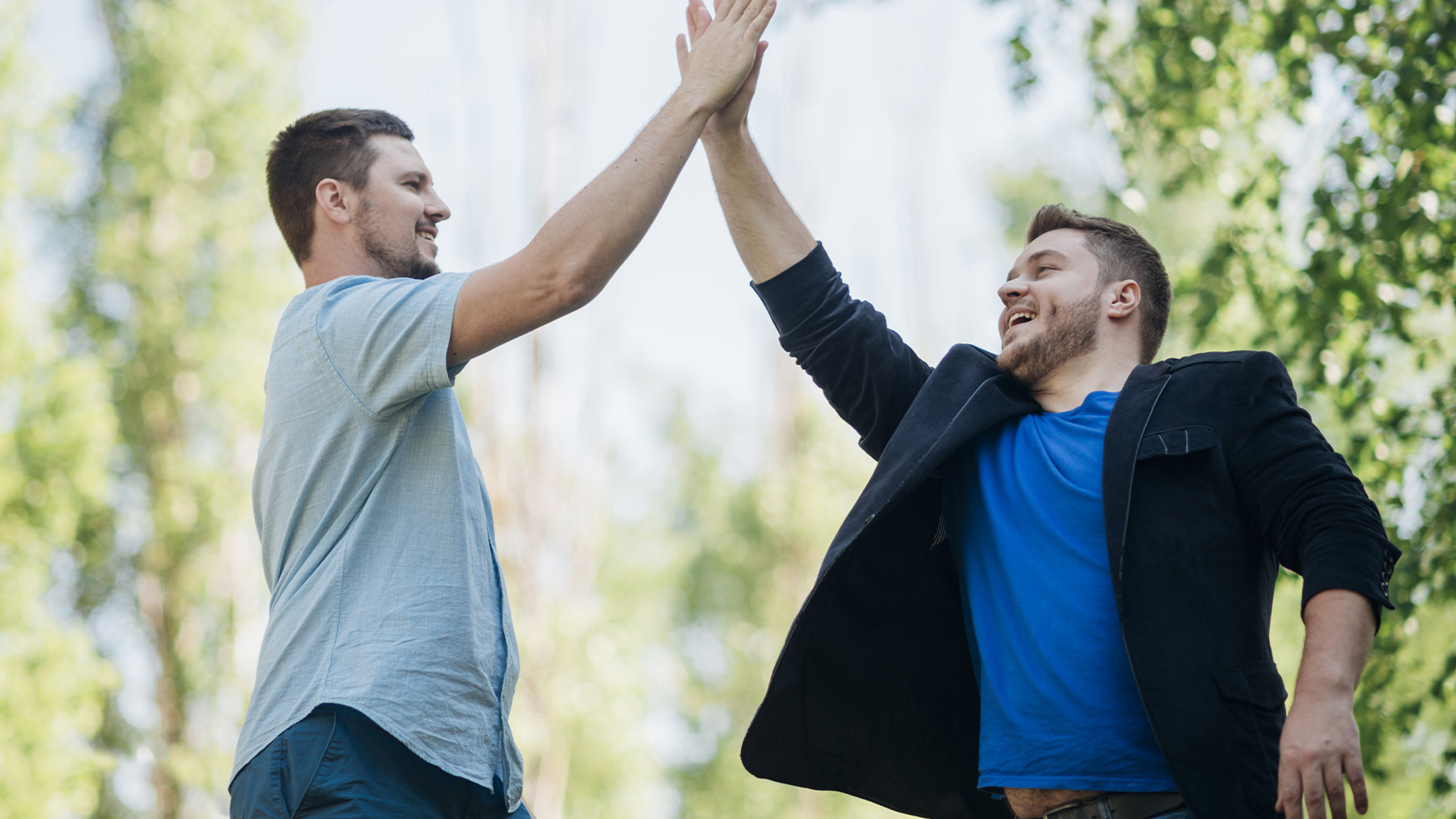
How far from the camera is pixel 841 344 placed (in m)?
2.72

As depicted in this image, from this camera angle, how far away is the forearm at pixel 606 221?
2121mm

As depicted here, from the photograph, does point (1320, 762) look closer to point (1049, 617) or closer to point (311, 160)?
point (1049, 617)

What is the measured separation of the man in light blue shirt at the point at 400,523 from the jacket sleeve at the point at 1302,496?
3.92 ft

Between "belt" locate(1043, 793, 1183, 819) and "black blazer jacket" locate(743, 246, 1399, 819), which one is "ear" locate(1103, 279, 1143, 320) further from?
"belt" locate(1043, 793, 1183, 819)

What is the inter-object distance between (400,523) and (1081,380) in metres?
1.50

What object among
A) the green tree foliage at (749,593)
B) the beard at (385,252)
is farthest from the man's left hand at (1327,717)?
the green tree foliage at (749,593)

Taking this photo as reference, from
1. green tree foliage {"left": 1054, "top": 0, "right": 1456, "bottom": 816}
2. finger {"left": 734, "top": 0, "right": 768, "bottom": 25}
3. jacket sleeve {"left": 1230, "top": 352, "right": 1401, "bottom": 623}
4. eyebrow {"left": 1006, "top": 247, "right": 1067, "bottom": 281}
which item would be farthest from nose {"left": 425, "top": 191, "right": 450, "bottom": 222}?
green tree foliage {"left": 1054, "top": 0, "right": 1456, "bottom": 816}

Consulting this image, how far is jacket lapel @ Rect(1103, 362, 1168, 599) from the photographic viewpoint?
216 cm

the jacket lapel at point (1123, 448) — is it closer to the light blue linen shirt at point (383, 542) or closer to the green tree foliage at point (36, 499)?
the light blue linen shirt at point (383, 542)

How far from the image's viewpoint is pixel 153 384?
633 inches

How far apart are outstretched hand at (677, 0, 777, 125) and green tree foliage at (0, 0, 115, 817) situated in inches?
383

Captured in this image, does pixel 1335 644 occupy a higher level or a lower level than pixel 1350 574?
lower

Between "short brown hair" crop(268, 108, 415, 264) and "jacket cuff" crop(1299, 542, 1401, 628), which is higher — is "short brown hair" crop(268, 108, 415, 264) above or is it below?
above

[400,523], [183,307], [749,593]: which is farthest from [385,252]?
[749,593]
